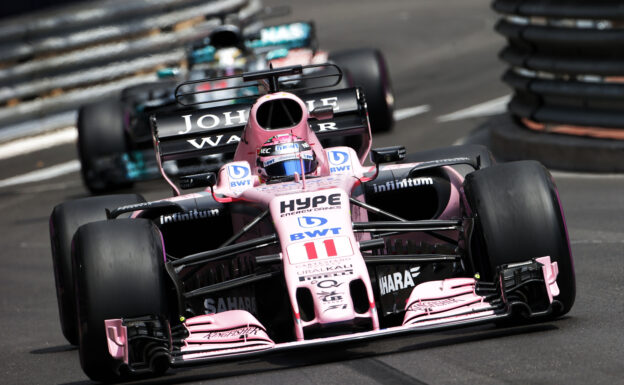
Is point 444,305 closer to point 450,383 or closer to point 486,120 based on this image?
point 450,383

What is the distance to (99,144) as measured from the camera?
50.5 feet

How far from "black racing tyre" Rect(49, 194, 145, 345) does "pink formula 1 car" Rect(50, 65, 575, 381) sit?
0.04 feet

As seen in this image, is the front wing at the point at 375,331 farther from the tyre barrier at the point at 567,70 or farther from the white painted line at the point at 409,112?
the white painted line at the point at 409,112

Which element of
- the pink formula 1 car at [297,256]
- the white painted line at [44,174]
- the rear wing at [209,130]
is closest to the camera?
the pink formula 1 car at [297,256]

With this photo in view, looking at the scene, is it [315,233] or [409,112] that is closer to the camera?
[315,233]

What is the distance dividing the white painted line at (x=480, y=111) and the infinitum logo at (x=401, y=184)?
9056 millimetres

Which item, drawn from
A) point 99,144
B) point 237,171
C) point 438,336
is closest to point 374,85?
point 99,144

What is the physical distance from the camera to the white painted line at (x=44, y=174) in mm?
16859

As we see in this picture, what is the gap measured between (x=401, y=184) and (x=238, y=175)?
102cm

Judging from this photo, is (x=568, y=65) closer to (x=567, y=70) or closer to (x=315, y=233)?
(x=567, y=70)

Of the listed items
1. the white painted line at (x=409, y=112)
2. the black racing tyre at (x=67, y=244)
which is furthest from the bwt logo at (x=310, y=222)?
the white painted line at (x=409, y=112)

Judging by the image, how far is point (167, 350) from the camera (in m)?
6.72

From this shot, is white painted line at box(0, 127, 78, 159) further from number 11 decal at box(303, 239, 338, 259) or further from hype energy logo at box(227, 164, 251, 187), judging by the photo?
number 11 decal at box(303, 239, 338, 259)

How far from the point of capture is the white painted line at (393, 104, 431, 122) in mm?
18578
